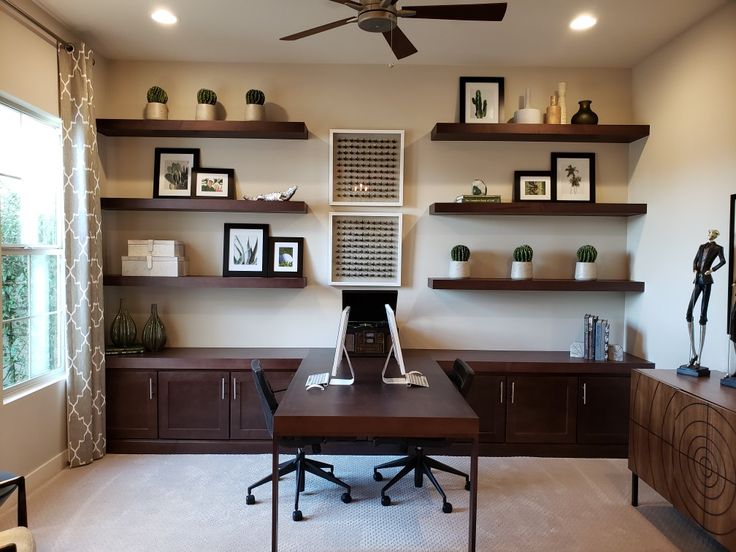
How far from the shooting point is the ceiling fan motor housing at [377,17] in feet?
7.22

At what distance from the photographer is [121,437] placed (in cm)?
363

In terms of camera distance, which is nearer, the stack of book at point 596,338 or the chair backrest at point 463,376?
the chair backrest at point 463,376

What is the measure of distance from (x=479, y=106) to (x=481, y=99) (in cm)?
6

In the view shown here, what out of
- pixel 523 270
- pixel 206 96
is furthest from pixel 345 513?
pixel 206 96

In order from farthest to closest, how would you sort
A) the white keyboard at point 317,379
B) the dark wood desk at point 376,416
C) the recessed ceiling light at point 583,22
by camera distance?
the recessed ceiling light at point 583,22 < the white keyboard at point 317,379 < the dark wood desk at point 376,416

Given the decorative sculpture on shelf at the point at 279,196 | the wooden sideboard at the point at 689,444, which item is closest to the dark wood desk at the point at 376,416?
the wooden sideboard at the point at 689,444

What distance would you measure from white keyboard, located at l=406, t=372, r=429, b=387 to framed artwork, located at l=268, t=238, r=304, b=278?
4.79ft

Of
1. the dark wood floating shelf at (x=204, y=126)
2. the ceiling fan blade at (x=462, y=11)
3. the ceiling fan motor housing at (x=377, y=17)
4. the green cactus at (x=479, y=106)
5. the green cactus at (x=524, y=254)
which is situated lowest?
the green cactus at (x=524, y=254)

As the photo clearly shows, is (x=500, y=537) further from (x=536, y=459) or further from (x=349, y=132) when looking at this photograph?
(x=349, y=132)

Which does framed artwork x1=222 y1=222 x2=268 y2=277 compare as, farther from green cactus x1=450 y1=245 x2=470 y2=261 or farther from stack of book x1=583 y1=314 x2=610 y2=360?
stack of book x1=583 y1=314 x2=610 y2=360

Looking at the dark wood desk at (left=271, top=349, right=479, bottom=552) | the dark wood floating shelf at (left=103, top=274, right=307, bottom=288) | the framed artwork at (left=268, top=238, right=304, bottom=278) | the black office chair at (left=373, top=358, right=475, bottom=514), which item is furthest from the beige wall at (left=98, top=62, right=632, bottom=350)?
the dark wood desk at (left=271, top=349, right=479, bottom=552)

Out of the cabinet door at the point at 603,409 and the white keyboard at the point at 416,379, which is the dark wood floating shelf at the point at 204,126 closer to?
the white keyboard at the point at 416,379

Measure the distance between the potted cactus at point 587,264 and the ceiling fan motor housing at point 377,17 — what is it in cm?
244

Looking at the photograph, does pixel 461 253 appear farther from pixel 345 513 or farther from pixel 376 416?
pixel 345 513
